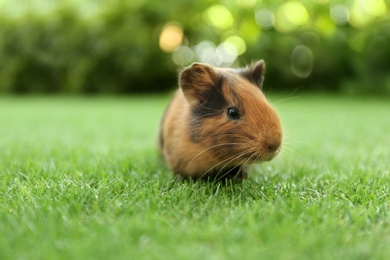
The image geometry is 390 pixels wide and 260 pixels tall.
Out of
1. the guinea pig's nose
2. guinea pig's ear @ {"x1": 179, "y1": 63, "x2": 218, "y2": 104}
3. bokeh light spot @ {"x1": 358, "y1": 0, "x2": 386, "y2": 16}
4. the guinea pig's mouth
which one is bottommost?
the guinea pig's mouth

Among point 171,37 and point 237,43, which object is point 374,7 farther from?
point 171,37

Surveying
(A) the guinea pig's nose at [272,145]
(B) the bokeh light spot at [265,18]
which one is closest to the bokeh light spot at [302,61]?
(B) the bokeh light spot at [265,18]

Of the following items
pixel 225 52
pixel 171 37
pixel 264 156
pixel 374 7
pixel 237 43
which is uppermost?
pixel 374 7

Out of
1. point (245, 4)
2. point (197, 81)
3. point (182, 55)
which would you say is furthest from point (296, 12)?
point (197, 81)

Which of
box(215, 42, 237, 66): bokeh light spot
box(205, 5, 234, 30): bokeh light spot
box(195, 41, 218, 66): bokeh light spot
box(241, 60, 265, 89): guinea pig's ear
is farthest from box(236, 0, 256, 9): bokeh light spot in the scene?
box(241, 60, 265, 89): guinea pig's ear

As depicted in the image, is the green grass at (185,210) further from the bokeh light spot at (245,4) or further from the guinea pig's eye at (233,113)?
the bokeh light spot at (245,4)

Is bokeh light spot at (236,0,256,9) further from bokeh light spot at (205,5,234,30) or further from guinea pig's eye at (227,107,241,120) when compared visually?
guinea pig's eye at (227,107,241,120)

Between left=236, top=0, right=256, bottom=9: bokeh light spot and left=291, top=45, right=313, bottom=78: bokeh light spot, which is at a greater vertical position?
left=236, top=0, right=256, bottom=9: bokeh light spot

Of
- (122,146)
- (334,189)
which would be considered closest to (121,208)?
(334,189)
